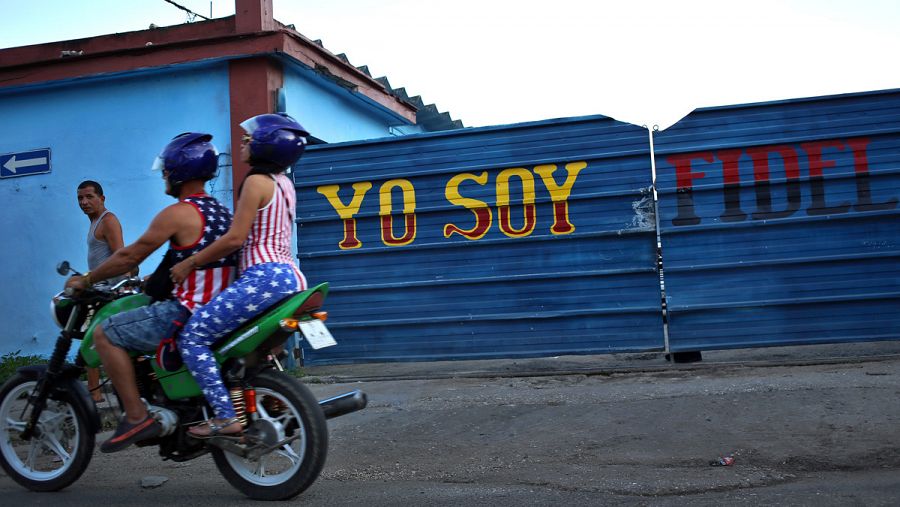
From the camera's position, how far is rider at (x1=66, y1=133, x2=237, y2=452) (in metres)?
4.04

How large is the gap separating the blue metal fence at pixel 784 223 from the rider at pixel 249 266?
4210mm

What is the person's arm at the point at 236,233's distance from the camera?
12.9 ft

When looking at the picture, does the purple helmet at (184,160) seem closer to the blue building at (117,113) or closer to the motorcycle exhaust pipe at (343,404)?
the motorcycle exhaust pipe at (343,404)

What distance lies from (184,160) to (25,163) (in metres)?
6.16

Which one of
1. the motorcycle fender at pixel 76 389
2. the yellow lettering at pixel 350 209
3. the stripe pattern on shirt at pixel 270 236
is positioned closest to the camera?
the stripe pattern on shirt at pixel 270 236

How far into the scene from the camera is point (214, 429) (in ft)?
12.9

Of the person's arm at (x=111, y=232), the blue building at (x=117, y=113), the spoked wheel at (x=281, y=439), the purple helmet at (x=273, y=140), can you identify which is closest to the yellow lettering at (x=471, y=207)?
the blue building at (x=117, y=113)

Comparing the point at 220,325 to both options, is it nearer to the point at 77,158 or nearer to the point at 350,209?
the point at 350,209

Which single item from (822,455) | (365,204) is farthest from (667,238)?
(822,455)

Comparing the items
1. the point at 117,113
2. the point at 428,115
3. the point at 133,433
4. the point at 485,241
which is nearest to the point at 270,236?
the point at 133,433

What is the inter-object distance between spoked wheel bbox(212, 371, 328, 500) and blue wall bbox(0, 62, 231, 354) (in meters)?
5.14

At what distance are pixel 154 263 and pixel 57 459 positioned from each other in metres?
4.72

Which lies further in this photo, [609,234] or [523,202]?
[523,202]

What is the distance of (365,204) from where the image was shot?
8.12 metres
